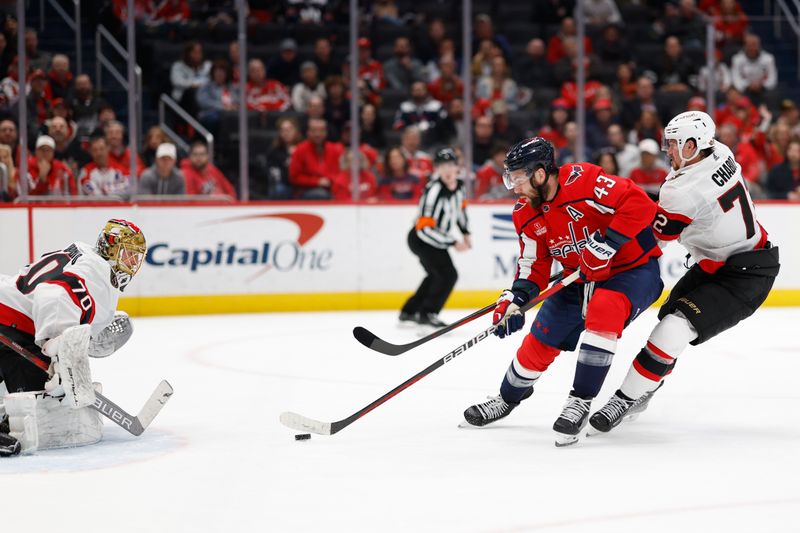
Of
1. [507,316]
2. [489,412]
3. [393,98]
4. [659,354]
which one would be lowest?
[489,412]

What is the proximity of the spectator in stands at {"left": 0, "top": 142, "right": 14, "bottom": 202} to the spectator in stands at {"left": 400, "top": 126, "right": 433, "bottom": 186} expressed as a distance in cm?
293

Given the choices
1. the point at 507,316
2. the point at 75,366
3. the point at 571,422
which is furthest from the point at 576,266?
the point at 75,366

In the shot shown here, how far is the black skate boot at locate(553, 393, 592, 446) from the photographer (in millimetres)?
3711

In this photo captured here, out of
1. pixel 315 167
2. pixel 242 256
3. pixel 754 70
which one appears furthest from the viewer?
pixel 754 70

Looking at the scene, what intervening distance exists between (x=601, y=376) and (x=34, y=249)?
514 cm

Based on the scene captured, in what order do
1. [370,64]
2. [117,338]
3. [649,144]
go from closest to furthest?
1. [117,338]
2. [649,144]
3. [370,64]

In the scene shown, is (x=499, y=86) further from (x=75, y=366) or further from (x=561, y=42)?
(x=75, y=366)

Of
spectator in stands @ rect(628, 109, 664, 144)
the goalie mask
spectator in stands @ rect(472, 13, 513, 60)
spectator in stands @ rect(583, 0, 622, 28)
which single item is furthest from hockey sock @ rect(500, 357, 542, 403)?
spectator in stands @ rect(583, 0, 622, 28)

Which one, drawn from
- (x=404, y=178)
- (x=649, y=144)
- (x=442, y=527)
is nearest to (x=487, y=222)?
(x=404, y=178)

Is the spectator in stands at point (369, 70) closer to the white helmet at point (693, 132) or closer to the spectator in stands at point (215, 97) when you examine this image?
the spectator in stands at point (215, 97)

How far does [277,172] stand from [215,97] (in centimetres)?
80

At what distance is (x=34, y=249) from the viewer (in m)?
7.73

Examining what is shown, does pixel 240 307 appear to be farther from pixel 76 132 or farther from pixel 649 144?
pixel 649 144

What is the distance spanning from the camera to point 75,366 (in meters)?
3.45
